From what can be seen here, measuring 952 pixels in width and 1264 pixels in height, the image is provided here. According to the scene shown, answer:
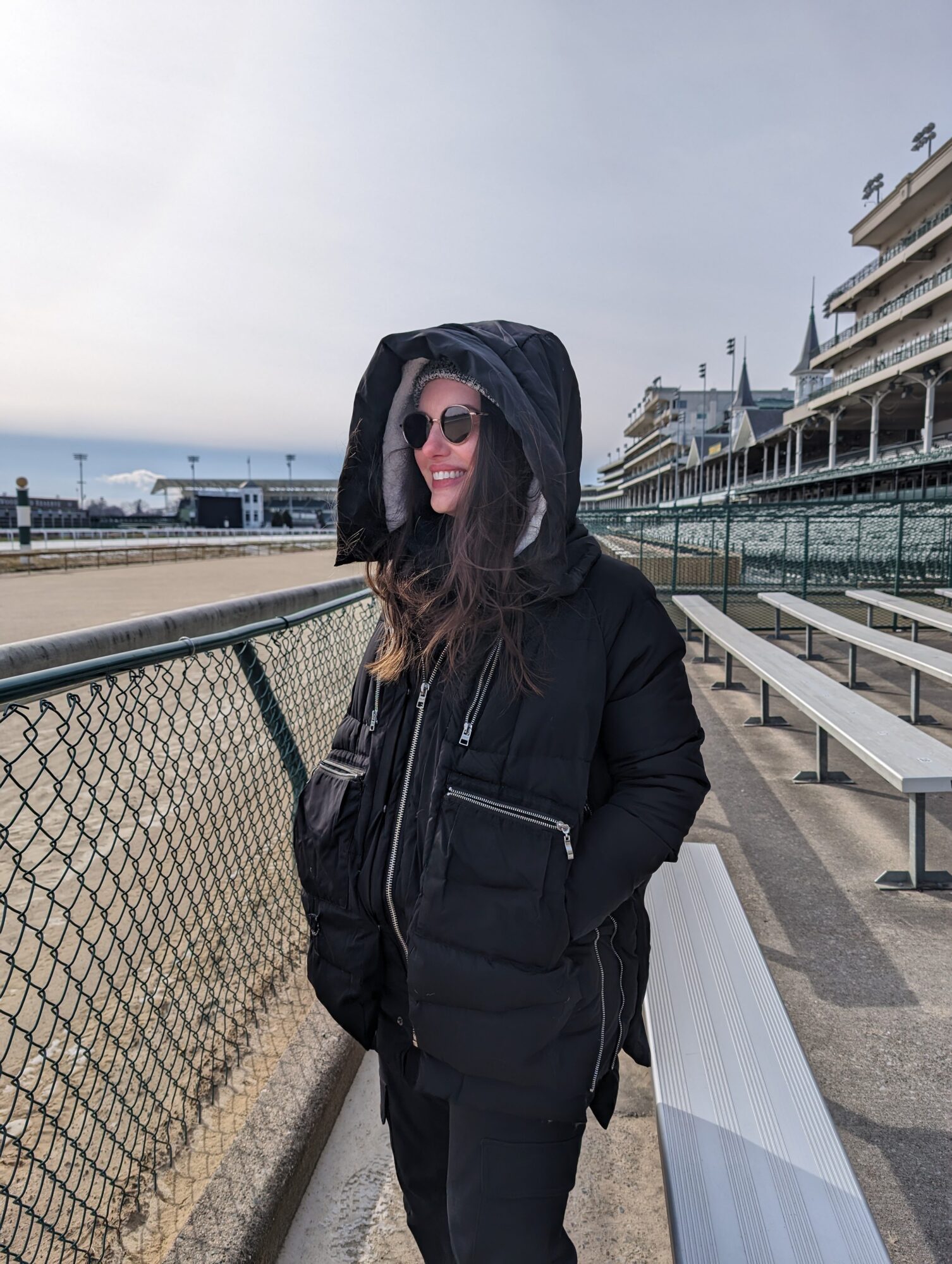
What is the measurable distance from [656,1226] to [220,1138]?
1207 millimetres

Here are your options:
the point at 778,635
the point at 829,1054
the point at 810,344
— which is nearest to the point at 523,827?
the point at 829,1054

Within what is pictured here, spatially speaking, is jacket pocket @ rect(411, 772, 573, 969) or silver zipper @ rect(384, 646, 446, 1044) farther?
silver zipper @ rect(384, 646, 446, 1044)

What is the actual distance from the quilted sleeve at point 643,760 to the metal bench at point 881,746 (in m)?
2.21

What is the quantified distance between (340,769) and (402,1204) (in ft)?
4.36

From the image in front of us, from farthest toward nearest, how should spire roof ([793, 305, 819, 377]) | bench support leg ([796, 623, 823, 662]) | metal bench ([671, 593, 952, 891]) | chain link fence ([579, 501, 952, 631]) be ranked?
spire roof ([793, 305, 819, 377]) < chain link fence ([579, 501, 952, 631]) < bench support leg ([796, 623, 823, 662]) < metal bench ([671, 593, 952, 891])

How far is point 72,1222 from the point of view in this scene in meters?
2.06

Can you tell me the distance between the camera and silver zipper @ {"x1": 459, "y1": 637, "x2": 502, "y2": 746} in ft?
4.57

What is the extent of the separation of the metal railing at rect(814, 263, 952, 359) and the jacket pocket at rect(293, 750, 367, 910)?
46.6 m

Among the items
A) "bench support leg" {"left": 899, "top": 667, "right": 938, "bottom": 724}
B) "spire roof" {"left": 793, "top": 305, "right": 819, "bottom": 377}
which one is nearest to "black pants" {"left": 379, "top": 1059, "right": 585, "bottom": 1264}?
"bench support leg" {"left": 899, "top": 667, "right": 938, "bottom": 724}

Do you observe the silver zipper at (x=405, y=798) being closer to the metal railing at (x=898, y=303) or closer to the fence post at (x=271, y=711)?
the fence post at (x=271, y=711)

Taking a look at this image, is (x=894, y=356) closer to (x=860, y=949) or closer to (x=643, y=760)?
(x=860, y=949)

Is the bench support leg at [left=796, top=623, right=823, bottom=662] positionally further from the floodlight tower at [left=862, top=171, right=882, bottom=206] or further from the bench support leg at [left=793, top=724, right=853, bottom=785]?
the floodlight tower at [left=862, top=171, right=882, bottom=206]

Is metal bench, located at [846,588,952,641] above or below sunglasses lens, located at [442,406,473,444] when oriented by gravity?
below

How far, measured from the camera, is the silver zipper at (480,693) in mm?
1394
